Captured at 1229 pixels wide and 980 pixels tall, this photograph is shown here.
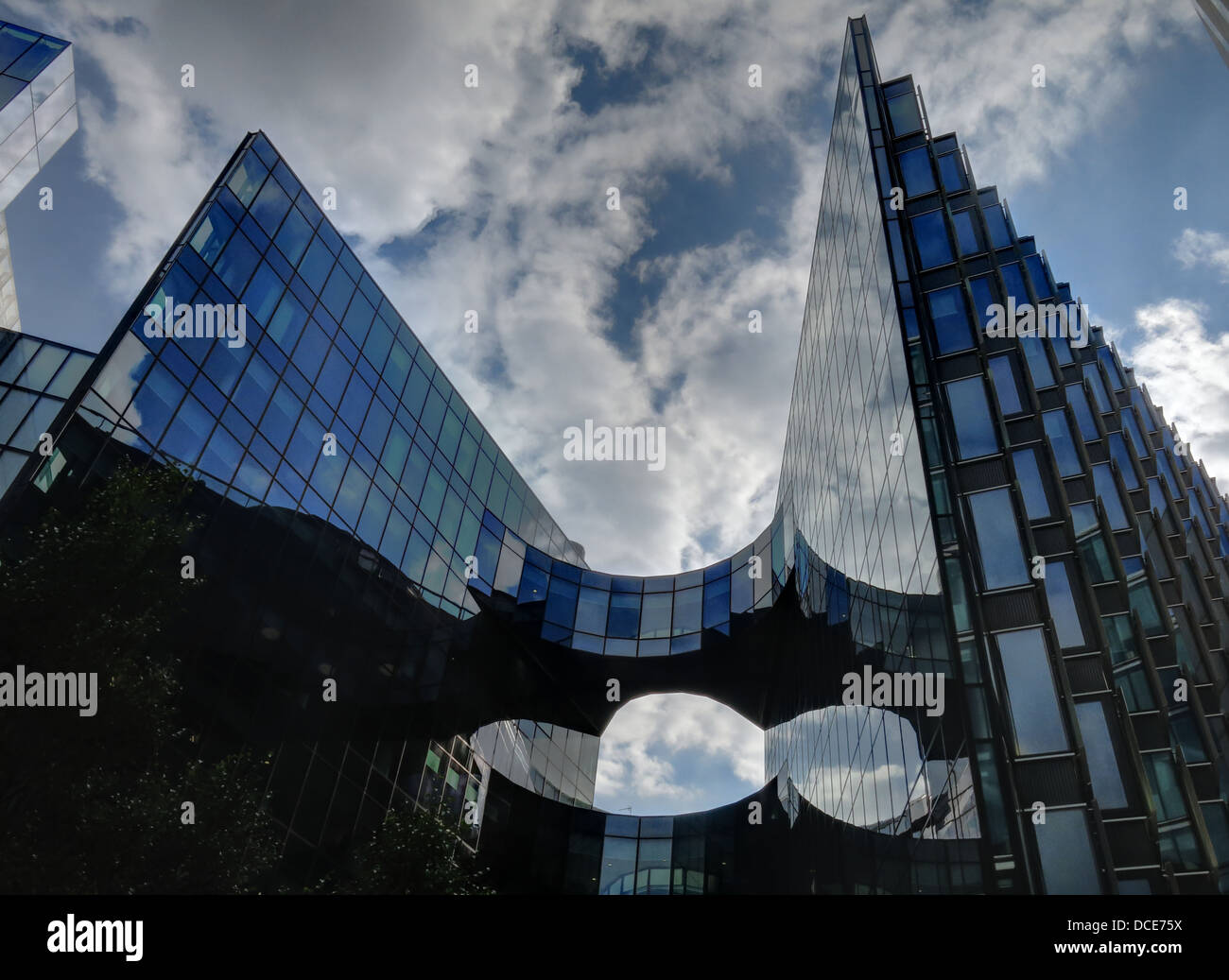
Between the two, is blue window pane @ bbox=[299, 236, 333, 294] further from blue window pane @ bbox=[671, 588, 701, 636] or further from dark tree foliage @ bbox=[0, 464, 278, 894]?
blue window pane @ bbox=[671, 588, 701, 636]

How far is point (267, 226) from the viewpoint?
26641 millimetres

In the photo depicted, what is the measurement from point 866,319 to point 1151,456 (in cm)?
2188

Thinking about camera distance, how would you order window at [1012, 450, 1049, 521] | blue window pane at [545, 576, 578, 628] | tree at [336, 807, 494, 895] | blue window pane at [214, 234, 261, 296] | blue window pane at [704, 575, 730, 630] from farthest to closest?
blue window pane at [545, 576, 578, 628], blue window pane at [704, 575, 730, 630], blue window pane at [214, 234, 261, 296], tree at [336, 807, 494, 895], window at [1012, 450, 1049, 521]

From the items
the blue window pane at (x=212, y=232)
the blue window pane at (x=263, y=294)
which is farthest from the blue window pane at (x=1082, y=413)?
the blue window pane at (x=212, y=232)

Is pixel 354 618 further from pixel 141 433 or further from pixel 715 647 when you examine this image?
pixel 715 647

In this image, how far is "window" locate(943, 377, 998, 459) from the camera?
1752 cm

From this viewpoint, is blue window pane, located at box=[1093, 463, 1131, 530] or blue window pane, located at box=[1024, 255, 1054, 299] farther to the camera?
blue window pane, located at box=[1024, 255, 1054, 299]

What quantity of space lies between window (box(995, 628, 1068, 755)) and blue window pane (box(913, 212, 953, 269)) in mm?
10608

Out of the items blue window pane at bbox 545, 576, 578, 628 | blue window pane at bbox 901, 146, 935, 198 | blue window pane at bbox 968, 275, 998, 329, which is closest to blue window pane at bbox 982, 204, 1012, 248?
blue window pane at bbox 901, 146, 935, 198

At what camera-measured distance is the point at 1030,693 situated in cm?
1423

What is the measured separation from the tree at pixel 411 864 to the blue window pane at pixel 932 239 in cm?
1921

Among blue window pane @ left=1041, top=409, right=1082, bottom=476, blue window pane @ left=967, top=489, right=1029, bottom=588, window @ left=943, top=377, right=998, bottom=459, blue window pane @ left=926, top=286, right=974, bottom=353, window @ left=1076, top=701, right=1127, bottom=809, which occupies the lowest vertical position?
window @ left=1076, top=701, right=1127, bottom=809

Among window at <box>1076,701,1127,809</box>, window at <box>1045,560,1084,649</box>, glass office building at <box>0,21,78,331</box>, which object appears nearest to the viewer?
window at <box>1076,701,1127,809</box>
